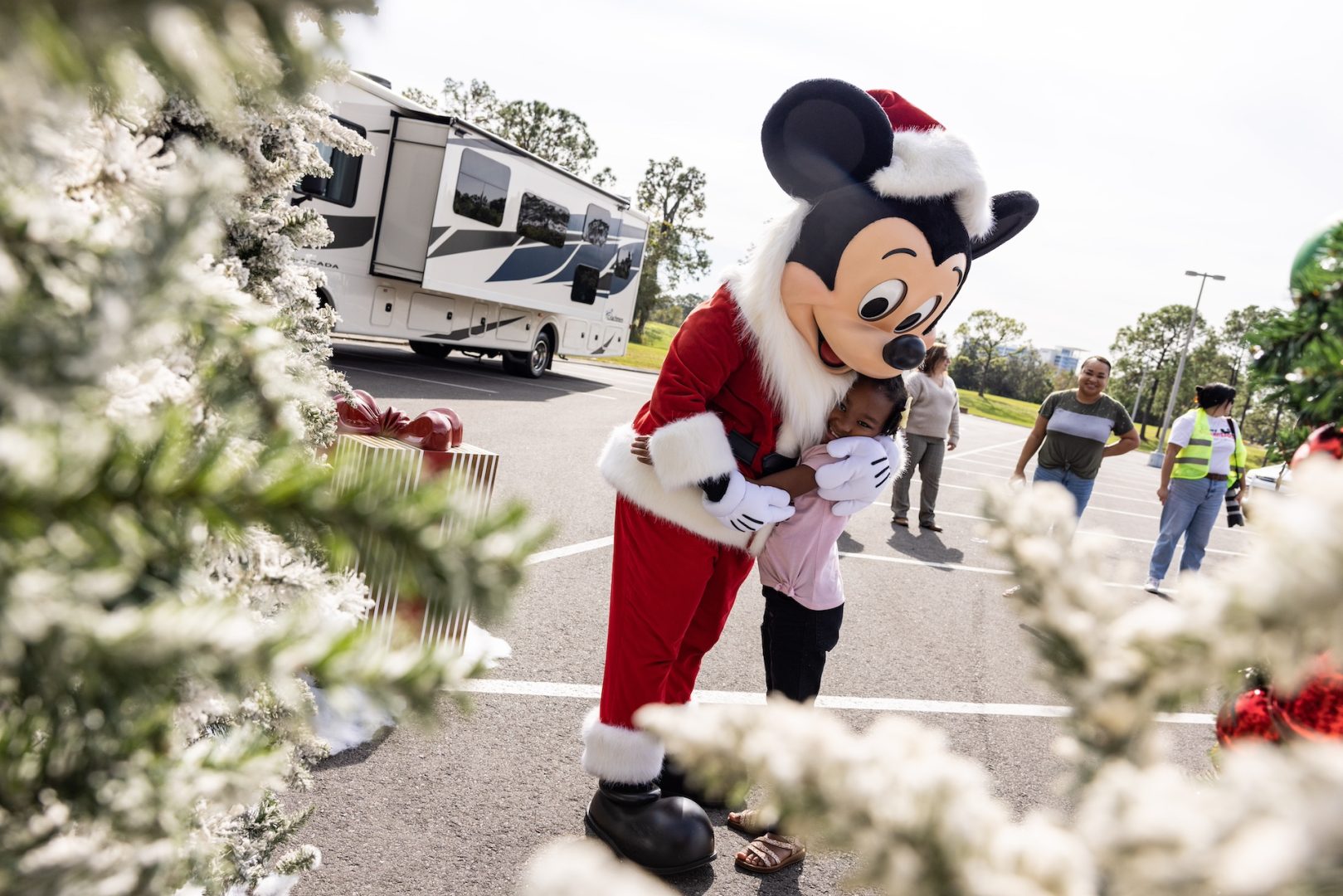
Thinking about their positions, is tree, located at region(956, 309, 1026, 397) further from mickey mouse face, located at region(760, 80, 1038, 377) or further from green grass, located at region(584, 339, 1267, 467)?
mickey mouse face, located at region(760, 80, 1038, 377)

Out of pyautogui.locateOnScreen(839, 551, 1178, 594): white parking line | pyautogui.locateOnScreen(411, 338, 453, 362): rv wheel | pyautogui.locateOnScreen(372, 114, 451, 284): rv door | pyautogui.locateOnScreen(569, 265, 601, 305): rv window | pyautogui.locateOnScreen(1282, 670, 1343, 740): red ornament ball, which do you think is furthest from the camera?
pyautogui.locateOnScreen(569, 265, 601, 305): rv window

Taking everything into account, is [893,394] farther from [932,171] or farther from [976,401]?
[976,401]

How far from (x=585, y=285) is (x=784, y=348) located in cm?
1426

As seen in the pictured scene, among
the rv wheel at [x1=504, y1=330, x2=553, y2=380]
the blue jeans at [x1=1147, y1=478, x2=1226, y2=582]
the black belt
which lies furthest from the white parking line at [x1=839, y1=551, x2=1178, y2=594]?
the rv wheel at [x1=504, y1=330, x2=553, y2=380]

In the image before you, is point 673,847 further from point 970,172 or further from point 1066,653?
point 1066,653

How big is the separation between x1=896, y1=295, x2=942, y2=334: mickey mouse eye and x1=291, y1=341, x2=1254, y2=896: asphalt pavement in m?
1.01

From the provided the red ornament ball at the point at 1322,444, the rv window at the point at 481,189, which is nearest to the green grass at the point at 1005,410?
the rv window at the point at 481,189

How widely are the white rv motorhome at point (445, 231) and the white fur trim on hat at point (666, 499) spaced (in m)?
7.59

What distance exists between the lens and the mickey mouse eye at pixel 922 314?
2736 millimetres

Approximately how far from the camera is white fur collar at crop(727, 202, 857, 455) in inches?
104

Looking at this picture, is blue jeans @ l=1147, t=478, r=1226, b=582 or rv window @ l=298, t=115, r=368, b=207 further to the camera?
rv window @ l=298, t=115, r=368, b=207

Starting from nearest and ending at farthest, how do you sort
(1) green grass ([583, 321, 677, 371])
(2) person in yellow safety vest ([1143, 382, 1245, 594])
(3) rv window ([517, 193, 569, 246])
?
(2) person in yellow safety vest ([1143, 382, 1245, 594]) < (3) rv window ([517, 193, 569, 246]) < (1) green grass ([583, 321, 677, 371])

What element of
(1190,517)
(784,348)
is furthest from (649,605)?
(1190,517)

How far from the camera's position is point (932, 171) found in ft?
8.59
